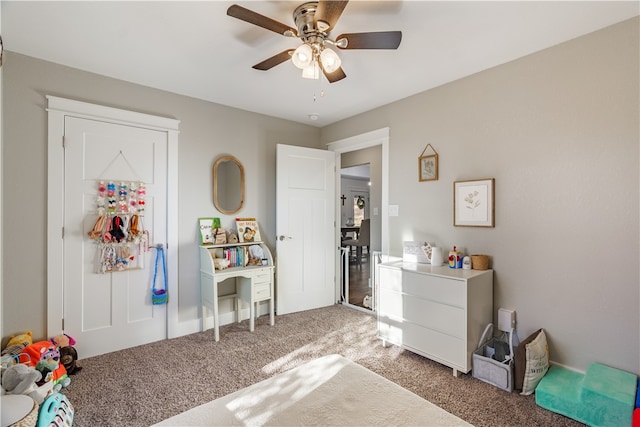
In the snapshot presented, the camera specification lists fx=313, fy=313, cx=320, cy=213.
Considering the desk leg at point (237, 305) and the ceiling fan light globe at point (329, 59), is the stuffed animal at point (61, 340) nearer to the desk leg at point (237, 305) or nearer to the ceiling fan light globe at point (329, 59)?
the desk leg at point (237, 305)

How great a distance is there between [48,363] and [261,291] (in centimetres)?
172

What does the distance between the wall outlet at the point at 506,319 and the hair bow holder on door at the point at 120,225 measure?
3181 mm

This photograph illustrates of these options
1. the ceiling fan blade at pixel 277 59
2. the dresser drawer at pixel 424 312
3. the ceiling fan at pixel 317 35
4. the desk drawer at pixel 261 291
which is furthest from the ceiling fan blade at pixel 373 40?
the desk drawer at pixel 261 291

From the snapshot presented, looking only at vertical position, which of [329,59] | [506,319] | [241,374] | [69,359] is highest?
[329,59]

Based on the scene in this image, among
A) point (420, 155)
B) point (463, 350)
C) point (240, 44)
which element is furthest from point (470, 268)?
point (240, 44)

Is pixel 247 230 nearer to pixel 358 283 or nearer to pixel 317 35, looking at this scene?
pixel 317 35

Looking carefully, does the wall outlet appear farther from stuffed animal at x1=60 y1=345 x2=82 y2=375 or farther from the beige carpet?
stuffed animal at x1=60 y1=345 x2=82 y2=375

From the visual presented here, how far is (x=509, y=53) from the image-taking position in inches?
93.3

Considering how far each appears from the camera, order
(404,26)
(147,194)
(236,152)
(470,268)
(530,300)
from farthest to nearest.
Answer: (236,152)
(147,194)
(470,268)
(530,300)
(404,26)

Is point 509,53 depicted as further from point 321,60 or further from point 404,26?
point 321,60

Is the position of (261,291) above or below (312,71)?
below

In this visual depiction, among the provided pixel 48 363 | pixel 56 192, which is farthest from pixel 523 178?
pixel 56 192

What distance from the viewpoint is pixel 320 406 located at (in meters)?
1.16

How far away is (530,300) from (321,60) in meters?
2.33
